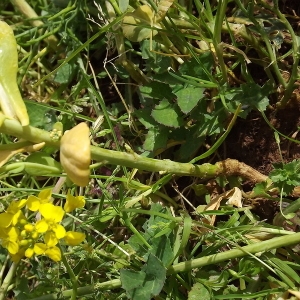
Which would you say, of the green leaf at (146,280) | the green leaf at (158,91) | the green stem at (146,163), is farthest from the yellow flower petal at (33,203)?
the green leaf at (158,91)

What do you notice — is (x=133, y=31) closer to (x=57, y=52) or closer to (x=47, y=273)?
(x=57, y=52)

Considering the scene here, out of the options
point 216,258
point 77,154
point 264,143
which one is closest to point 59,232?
point 77,154

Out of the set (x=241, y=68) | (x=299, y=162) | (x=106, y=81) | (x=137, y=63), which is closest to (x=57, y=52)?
(x=106, y=81)

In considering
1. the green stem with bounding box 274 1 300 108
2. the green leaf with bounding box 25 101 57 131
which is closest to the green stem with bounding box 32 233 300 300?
the green stem with bounding box 274 1 300 108

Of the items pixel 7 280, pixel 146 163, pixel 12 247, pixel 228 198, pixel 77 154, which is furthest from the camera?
pixel 7 280

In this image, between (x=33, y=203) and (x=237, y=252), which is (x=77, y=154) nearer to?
(x=33, y=203)

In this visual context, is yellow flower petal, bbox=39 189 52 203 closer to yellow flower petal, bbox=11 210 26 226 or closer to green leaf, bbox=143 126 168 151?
yellow flower petal, bbox=11 210 26 226
